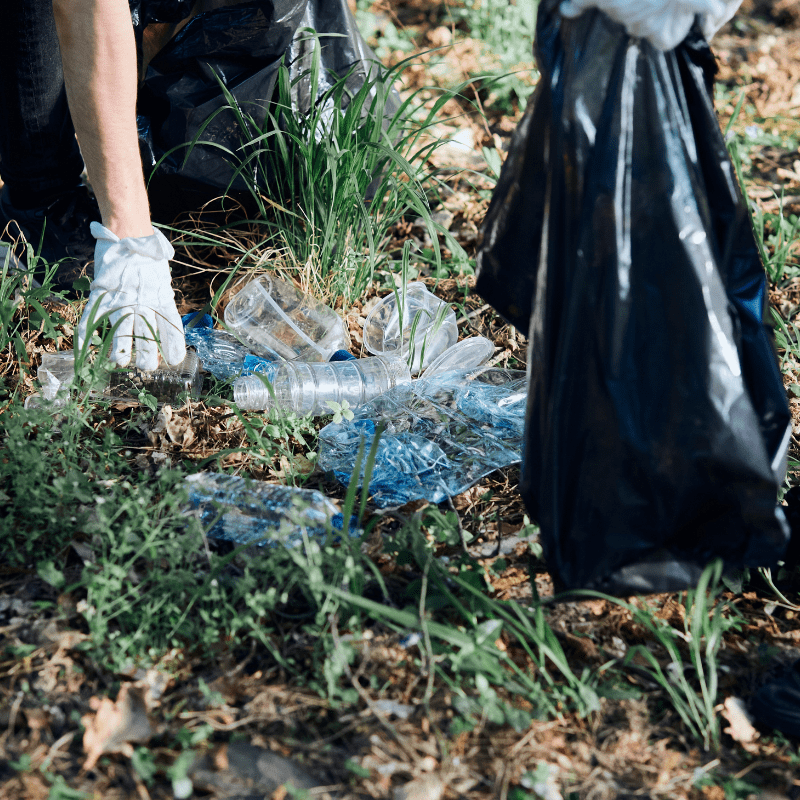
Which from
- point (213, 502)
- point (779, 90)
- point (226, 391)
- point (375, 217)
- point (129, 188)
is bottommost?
point (213, 502)

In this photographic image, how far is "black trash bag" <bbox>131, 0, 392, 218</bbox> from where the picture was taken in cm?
229

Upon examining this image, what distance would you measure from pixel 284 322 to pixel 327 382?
32 centimetres

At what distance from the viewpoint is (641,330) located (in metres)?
1.30

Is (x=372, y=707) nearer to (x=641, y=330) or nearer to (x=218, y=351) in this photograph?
(x=641, y=330)

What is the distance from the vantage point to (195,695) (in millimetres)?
1343

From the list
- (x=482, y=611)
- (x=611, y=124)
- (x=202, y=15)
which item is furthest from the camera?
(x=202, y=15)

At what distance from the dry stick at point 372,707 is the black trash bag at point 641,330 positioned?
0.42m

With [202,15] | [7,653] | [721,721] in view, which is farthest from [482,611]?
[202,15]

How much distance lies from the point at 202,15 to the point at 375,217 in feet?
2.72

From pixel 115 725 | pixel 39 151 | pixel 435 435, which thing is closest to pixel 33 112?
pixel 39 151

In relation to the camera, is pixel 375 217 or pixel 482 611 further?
pixel 375 217

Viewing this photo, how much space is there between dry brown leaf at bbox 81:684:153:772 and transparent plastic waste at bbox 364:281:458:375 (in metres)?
1.23

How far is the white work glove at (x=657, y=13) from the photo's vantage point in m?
1.19

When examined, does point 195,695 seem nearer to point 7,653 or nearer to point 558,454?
point 7,653
